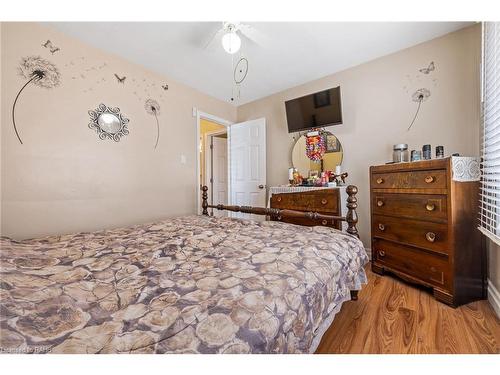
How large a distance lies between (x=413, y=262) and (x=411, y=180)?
29.0 inches

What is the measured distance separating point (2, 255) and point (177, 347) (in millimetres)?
1144

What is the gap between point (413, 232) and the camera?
6.33ft

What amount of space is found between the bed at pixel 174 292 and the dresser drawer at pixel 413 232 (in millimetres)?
867

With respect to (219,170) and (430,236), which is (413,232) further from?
(219,170)

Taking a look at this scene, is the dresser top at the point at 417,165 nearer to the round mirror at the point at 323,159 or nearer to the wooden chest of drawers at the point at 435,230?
the wooden chest of drawers at the point at 435,230

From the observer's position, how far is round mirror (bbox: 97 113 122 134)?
7.70 ft

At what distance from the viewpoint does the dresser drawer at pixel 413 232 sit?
174 centimetres

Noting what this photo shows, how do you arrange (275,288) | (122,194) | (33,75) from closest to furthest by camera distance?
(275,288) < (33,75) < (122,194)

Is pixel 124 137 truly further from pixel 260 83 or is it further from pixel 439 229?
pixel 439 229

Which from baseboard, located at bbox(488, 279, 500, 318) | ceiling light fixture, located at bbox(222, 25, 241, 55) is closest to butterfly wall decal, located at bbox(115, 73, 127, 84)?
ceiling light fixture, located at bbox(222, 25, 241, 55)

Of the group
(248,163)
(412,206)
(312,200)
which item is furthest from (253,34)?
(412,206)

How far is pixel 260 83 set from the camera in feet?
10.5

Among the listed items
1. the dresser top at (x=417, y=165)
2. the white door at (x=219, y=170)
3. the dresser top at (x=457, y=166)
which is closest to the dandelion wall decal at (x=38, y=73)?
the white door at (x=219, y=170)

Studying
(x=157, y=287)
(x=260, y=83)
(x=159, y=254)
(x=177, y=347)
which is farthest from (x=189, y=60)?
(x=177, y=347)
